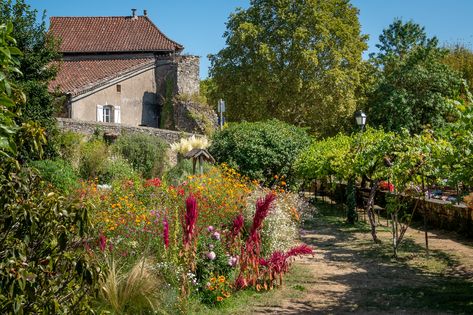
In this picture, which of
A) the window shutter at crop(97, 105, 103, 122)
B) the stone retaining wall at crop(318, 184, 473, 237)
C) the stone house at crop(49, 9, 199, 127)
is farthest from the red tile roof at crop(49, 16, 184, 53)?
the stone retaining wall at crop(318, 184, 473, 237)

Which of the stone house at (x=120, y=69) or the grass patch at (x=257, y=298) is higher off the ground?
the stone house at (x=120, y=69)

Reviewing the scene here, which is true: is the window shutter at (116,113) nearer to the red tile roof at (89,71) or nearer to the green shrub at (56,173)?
the red tile roof at (89,71)

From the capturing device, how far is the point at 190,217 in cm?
722

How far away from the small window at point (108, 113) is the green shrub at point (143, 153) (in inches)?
367

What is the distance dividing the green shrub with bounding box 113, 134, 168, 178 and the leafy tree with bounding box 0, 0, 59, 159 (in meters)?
3.73

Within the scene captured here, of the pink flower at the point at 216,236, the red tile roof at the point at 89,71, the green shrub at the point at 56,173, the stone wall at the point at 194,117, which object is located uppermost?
the red tile roof at the point at 89,71

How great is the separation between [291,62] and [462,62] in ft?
39.2

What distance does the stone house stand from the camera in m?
30.8

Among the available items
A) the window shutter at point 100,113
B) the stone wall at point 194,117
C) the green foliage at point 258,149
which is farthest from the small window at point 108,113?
the green foliage at point 258,149

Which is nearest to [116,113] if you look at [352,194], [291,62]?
[291,62]

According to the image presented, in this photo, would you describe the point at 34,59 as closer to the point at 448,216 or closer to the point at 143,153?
the point at 143,153

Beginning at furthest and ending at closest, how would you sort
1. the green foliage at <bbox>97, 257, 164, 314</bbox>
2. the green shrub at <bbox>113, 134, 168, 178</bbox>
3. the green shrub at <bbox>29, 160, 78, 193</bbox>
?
the green shrub at <bbox>113, 134, 168, 178</bbox>, the green shrub at <bbox>29, 160, 78, 193</bbox>, the green foliage at <bbox>97, 257, 164, 314</bbox>

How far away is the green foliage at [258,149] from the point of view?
65.6 ft

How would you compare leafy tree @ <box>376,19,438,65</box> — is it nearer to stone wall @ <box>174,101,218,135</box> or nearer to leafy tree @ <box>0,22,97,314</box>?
stone wall @ <box>174,101,218,135</box>
